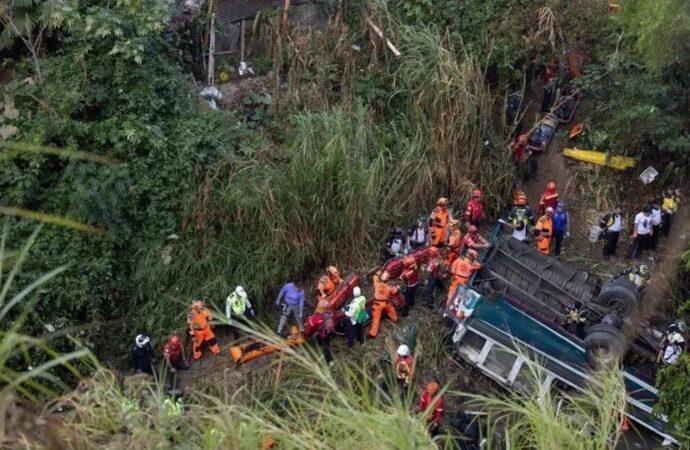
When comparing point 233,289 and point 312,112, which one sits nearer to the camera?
point 233,289

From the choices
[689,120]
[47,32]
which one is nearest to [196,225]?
[47,32]

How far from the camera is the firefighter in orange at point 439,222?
12.5 m

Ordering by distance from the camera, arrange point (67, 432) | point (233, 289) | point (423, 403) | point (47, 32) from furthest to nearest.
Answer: point (47, 32) → point (233, 289) → point (423, 403) → point (67, 432)

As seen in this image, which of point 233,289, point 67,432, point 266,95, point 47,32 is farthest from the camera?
point 266,95

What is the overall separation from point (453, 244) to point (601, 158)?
152 inches

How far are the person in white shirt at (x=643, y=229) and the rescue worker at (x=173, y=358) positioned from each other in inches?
284

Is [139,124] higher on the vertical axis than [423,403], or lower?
higher

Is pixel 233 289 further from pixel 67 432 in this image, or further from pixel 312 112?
pixel 67 432

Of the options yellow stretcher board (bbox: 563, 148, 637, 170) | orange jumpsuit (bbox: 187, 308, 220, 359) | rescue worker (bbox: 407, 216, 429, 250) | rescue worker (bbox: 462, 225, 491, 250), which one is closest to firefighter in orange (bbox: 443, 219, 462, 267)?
rescue worker (bbox: 462, 225, 491, 250)

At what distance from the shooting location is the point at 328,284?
11562 mm

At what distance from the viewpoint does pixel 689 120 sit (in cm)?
1359

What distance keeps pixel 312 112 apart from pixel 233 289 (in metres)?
Answer: 3.37

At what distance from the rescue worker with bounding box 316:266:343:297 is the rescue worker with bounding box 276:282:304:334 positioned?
30 cm

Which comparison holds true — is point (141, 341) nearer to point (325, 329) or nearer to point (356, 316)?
point (325, 329)
